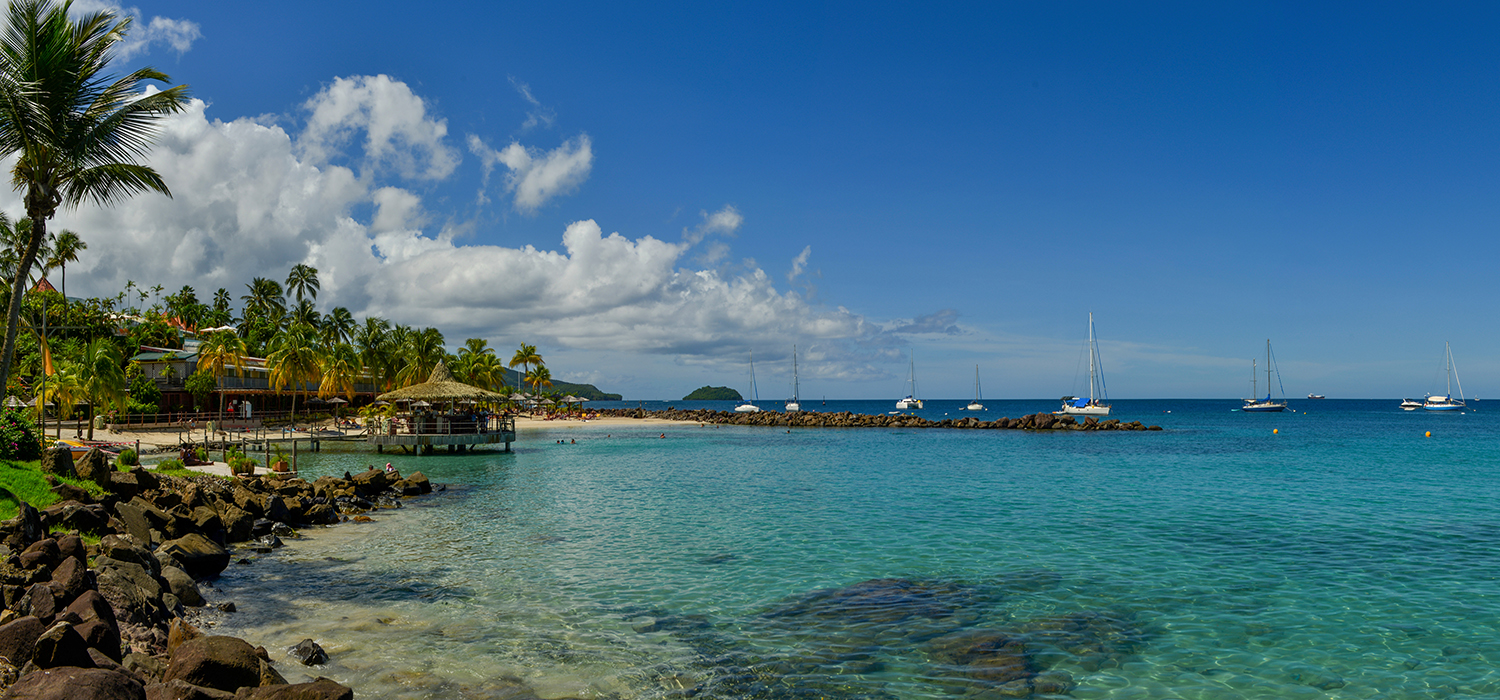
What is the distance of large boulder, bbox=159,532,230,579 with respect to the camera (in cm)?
1395

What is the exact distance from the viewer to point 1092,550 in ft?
57.3

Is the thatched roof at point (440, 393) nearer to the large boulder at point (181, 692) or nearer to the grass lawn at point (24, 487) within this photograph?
the grass lawn at point (24, 487)

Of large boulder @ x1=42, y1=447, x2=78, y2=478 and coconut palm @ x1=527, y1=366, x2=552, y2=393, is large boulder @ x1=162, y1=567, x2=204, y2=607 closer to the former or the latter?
large boulder @ x1=42, y1=447, x2=78, y2=478

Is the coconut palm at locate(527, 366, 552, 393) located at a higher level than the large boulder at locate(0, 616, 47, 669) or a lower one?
higher

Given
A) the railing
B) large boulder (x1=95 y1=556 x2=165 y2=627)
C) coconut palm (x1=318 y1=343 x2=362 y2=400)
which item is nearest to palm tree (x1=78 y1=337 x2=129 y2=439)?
the railing

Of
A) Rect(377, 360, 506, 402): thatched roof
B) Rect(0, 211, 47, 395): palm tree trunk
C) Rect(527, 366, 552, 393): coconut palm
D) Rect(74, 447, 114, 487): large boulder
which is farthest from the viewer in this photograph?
Rect(527, 366, 552, 393): coconut palm

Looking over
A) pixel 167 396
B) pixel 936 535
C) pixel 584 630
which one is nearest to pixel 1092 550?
pixel 936 535

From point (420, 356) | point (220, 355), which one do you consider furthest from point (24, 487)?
point (420, 356)

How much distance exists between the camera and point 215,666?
7816 mm

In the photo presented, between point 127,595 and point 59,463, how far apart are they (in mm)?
9380

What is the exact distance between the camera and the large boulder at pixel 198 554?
1395cm

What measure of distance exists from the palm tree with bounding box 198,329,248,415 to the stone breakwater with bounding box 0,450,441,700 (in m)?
52.5

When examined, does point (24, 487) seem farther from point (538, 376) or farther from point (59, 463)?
point (538, 376)

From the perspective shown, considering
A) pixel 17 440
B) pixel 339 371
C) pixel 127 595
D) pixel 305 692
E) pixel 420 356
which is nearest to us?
pixel 305 692
